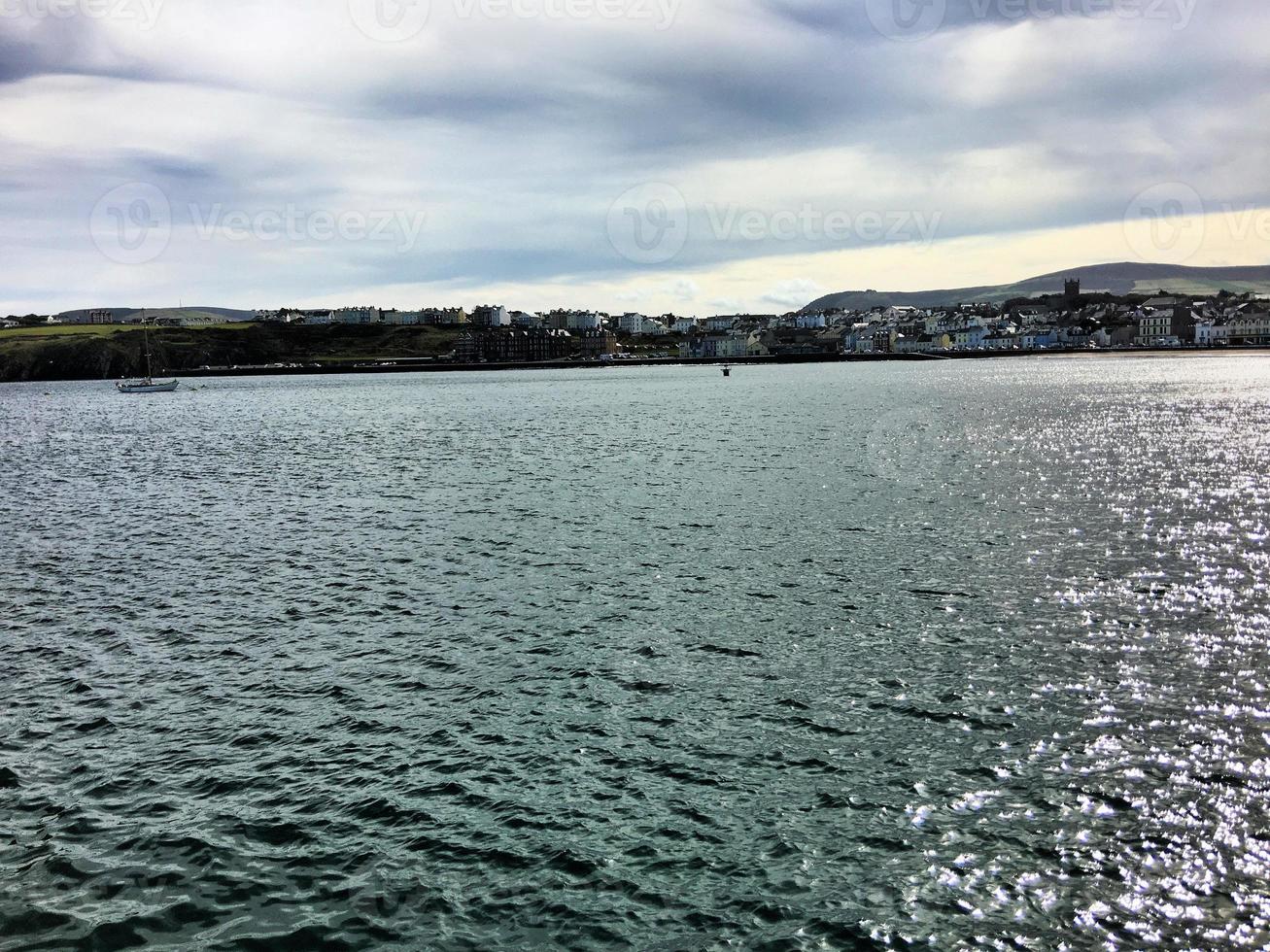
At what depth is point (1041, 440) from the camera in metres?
78.5

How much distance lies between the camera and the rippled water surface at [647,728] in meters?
12.5

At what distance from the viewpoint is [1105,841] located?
13.6 metres

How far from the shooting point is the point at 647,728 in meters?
18.7

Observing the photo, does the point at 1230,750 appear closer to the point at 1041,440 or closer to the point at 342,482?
the point at 342,482

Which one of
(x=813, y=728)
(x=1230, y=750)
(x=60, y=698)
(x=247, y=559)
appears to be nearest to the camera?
(x=1230, y=750)

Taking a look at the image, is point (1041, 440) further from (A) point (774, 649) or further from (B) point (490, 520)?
(A) point (774, 649)

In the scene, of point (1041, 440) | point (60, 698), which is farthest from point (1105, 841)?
point (1041, 440)

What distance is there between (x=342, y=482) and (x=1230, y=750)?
55.8 m

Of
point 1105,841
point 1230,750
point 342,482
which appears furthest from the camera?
point 342,482

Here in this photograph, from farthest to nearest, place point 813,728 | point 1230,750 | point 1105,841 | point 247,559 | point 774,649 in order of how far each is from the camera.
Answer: point 247,559, point 774,649, point 813,728, point 1230,750, point 1105,841

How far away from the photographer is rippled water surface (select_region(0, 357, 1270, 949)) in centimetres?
1248

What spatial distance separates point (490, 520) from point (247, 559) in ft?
40.2

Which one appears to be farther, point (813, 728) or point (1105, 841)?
point (813, 728)

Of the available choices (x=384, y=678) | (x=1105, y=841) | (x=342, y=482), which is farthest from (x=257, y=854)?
(x=342, y=482)
